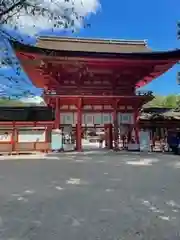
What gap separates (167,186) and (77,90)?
43.2ft

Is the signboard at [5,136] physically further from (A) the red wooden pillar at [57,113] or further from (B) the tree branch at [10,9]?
(B) the tree branch at [10,9]

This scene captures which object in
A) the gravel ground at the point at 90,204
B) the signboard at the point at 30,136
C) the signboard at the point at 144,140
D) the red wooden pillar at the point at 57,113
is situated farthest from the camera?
the signboard at the point at 144,140

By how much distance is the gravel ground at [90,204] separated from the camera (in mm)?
5004

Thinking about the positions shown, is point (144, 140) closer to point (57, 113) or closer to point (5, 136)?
point (57, 113)

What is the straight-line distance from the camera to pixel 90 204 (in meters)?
6.82

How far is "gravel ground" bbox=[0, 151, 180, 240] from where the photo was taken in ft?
16.4

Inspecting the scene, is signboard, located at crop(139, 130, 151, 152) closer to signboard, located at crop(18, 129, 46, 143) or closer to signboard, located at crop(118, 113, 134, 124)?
signboard, located at crop(118, 113, 134, 124)

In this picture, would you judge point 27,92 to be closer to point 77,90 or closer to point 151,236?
point 151,236

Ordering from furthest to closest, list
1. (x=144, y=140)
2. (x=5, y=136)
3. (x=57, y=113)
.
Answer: (x=144, y=140) < (x=57, y=113) < (x=5, y=136)

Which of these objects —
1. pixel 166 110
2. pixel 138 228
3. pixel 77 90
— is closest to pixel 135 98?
pixel 77 90

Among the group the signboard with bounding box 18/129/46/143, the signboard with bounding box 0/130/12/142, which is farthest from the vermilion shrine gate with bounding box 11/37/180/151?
the signboard with bounding box 0/130/12/142

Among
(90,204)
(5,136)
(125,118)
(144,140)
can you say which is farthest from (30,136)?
(90,204)

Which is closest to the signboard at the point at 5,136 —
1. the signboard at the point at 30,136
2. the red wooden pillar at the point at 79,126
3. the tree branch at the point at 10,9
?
the signboard at the point at 30,136

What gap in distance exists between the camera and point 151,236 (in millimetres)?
4762
